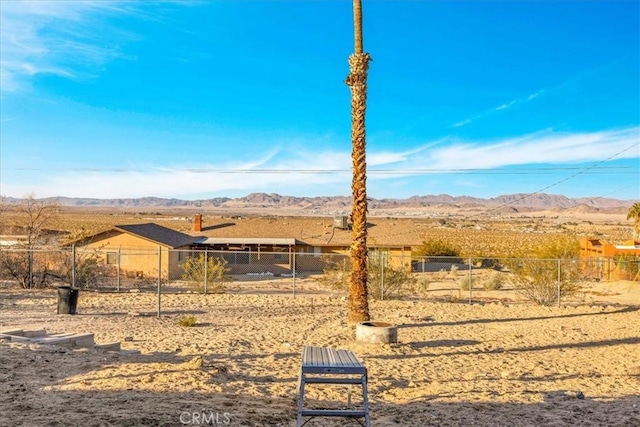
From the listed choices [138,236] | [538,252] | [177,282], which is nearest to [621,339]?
[538,252]

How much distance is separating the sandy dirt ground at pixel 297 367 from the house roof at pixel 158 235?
13.3 metres

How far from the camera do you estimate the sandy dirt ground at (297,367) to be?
317 inches

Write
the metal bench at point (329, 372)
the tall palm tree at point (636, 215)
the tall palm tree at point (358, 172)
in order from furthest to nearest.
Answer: the tall palm tree at point (636, 215) → the tall palm tree at point (358, 172) → the metal bench at point (329, 372)

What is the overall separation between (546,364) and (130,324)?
10.6 meters

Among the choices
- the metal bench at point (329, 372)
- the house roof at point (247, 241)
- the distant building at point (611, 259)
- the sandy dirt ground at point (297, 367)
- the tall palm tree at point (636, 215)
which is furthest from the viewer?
the tall palm tree at point (636, 215)

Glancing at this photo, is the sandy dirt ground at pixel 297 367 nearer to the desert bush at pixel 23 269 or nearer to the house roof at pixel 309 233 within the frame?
the desert bush at pixel 23 269

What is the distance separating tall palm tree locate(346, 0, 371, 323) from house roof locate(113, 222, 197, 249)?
19622 millimetres

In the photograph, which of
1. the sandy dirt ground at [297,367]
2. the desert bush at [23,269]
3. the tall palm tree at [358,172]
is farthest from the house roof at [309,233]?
the tall palm tree at [358,172]

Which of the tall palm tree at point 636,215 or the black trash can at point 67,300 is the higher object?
the tall palm tree at point 636,215

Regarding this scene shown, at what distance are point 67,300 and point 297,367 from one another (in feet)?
32.0

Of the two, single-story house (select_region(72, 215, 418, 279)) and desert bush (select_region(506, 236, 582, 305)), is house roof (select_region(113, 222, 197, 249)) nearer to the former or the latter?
single-story house (select_region(72, 215, 418, 279))

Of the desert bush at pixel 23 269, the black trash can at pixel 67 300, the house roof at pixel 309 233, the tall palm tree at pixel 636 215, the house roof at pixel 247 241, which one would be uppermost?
the tall palm tree at pixel 636 215

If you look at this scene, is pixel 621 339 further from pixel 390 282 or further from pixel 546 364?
pixel 390 282

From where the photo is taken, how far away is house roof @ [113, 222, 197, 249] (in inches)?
1377
